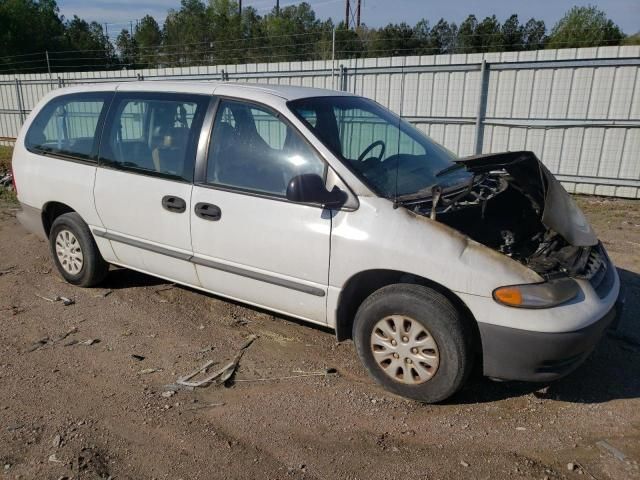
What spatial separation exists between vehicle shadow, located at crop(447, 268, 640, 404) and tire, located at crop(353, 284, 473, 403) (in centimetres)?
26

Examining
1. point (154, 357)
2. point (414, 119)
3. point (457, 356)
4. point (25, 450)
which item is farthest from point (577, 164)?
point (25, 450)

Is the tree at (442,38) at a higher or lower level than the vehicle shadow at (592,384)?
higher

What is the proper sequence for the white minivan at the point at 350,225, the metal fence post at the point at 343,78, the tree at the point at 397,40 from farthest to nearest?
the tree at the point at 397,40
the metal fence post at the point at 343,78
the white minivan at the point at 350,225

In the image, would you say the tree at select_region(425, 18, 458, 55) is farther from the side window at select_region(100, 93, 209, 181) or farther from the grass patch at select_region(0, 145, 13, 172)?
the side window at select_region(100, 93, 209, 181)

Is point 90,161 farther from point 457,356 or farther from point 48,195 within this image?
point 457,356

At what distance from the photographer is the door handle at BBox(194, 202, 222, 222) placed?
370 centimetres

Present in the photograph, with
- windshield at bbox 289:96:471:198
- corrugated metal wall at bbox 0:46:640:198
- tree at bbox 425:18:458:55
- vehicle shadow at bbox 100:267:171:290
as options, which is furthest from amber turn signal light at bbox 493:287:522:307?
tree at bbox 425:18:458:55

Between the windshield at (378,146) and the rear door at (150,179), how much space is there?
928 mm

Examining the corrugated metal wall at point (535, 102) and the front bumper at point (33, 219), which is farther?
the corrugated metal wall at point (535, 102)

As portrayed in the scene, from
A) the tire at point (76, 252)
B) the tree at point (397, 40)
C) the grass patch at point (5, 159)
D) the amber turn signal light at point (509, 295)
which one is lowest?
the grass patch at point (5, 159)

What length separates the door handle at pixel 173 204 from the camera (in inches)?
152

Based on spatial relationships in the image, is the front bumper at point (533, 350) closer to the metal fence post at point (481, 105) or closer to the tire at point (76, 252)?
the tire at point (76, 252)

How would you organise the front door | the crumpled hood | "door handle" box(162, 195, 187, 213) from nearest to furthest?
the crumpled hood → the front door → "door handle" box(162, 195, 187, 213)

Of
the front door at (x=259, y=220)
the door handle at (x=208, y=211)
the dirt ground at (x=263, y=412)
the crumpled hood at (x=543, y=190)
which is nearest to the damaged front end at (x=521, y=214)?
the crumpled hood at (x=543, y=190)
